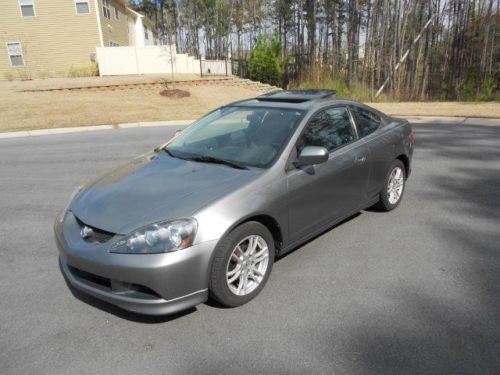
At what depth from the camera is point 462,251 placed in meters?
3.96

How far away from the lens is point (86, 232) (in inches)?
118

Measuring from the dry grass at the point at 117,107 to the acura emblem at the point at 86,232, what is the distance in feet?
42.2

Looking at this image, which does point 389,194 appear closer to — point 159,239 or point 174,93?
point 159,239

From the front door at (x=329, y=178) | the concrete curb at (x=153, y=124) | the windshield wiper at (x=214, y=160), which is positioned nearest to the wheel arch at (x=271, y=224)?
the front door at (x=329, y=178)

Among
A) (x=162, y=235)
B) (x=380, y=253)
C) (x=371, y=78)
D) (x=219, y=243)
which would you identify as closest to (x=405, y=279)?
(x=380, y=253)

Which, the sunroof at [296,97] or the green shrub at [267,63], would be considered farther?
the green shrub at [267,63]

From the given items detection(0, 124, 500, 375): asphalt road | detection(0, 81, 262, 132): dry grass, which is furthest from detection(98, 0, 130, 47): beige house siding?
detection(0, 124, 500, 375): asphalt road

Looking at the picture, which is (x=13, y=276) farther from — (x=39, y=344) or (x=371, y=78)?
(x=371, y=78)

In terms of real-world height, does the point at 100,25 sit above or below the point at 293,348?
above

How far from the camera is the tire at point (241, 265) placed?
2.91 metres

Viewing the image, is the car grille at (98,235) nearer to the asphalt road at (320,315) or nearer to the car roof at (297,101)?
the asphalt road at (320,315)

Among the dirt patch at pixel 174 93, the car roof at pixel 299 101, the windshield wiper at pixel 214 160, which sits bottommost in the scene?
the dirt patch at pixel 174 93

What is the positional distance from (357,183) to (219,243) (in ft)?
6.52

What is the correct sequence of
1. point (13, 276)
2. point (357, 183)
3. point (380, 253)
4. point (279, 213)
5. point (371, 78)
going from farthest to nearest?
point (371, 78), point (357, 183), point (380, 253), point (13, 276), point (279, 213)
